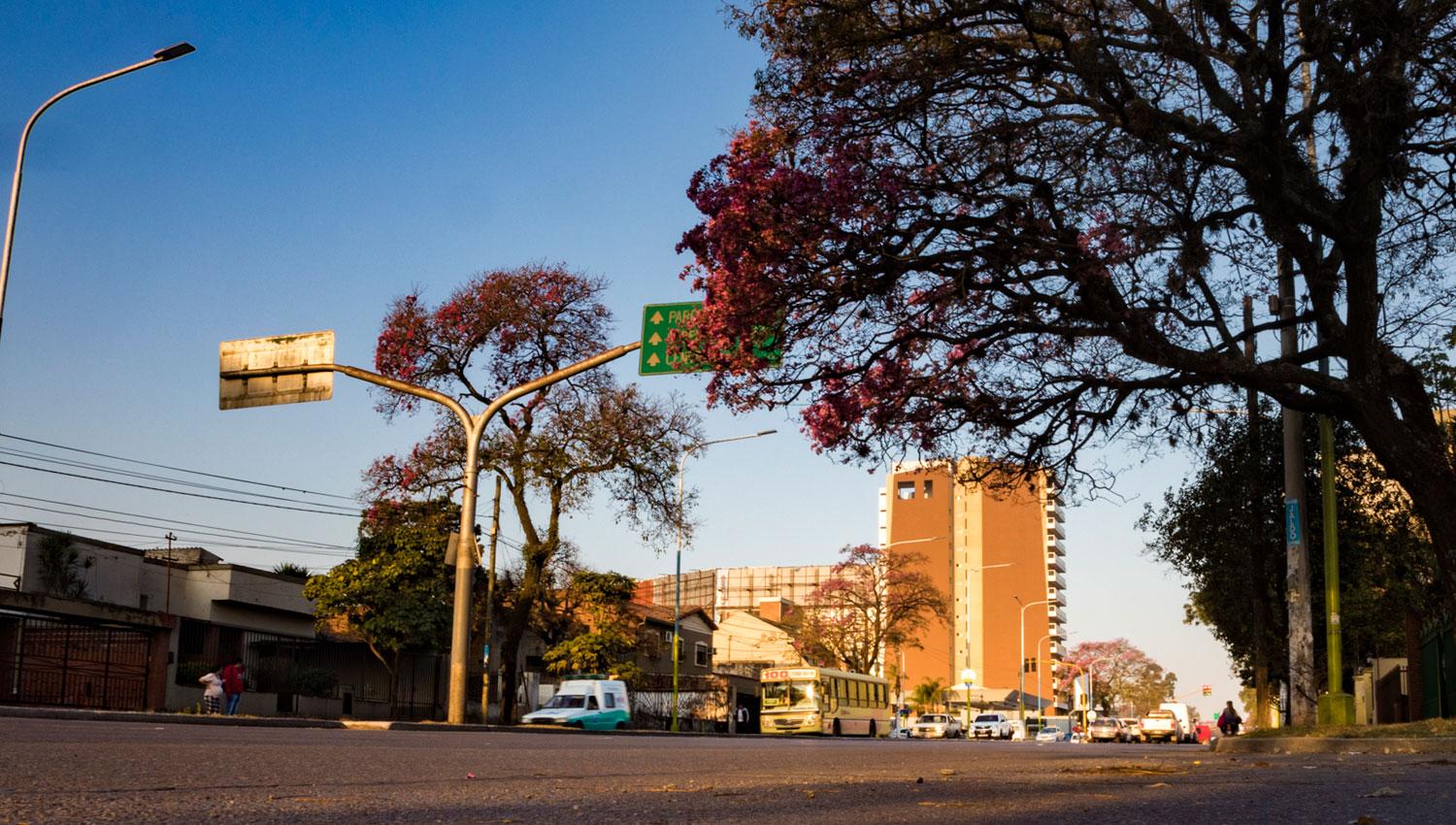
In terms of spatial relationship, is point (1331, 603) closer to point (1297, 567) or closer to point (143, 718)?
point (1297, 567)

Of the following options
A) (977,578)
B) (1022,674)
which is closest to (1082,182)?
(1022,674)

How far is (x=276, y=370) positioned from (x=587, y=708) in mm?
15622

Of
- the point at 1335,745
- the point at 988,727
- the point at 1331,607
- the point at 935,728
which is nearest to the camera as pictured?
the point at 1335,745

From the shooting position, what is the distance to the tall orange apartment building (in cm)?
14750

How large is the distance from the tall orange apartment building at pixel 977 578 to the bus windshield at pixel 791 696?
93296mm

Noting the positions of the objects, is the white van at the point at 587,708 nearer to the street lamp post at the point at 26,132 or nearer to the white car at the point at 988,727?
the street lamp post at the point at 26,132

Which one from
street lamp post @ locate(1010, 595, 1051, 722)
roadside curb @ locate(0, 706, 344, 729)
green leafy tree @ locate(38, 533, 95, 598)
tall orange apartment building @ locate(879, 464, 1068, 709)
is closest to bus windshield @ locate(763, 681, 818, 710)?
green leafy tree @ locate(38, 533, 95, 598)

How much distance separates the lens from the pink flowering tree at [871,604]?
74875 mm

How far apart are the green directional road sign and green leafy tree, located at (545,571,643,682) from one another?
67.8ft

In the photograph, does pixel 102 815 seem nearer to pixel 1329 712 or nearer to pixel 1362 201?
pixel 1362 201

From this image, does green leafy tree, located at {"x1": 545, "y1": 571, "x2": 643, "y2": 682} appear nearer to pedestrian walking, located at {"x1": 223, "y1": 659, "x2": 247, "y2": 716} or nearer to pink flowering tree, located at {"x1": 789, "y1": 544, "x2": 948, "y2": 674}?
pedestrian walking, located at {"x1": 223, "y1": 659, "x2": 247, "y2": 716}

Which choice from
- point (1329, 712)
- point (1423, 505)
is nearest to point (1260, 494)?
point (1329, 712)

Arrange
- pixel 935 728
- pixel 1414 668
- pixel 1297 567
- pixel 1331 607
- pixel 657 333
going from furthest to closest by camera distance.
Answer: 1. pixel 935 728
2. pixel 1414 668
3. pixel 657 333
4. pixel 1297 567
5. pixel 1331 607

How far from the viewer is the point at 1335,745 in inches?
645
